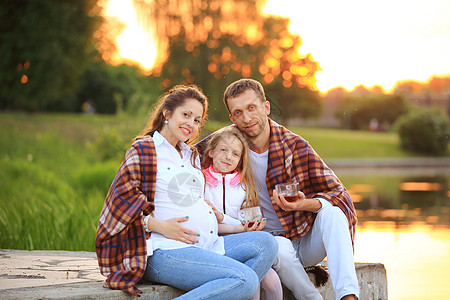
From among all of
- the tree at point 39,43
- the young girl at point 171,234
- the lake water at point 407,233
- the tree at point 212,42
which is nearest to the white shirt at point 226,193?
the young girl at point 171,234

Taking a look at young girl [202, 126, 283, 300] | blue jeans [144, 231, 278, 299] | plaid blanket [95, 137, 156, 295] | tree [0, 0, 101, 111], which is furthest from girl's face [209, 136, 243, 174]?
tree [0, 0, 101, 111]

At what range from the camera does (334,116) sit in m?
38.4

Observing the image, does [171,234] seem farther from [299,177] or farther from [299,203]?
[299,177]

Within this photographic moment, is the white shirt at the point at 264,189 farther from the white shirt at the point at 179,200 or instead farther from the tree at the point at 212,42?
the tree at the point at 212,42

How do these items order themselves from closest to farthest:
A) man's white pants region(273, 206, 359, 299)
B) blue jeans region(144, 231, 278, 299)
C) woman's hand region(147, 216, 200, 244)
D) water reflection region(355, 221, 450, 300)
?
blue jeans region(144, 231, 278, 299) → woman's hand region(147, 216, 200, 244) → man's white pants region(273, 206, 359, 299) → water reflection region(355, 221, 450, 300)

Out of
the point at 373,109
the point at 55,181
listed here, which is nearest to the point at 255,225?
the point at 55,181

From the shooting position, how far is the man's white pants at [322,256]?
133 inches

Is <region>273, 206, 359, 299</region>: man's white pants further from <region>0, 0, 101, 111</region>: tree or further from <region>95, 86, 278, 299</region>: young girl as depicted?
<region>0, 0, 101, 111</region>: tree

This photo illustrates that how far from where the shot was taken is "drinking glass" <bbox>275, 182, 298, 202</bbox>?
11.5ft

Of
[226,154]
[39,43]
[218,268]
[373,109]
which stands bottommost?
[373,109]

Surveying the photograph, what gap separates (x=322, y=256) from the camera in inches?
144

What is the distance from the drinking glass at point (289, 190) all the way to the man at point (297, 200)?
26 mm

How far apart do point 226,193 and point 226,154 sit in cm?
23

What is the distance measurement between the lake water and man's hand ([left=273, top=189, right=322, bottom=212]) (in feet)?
5.44
